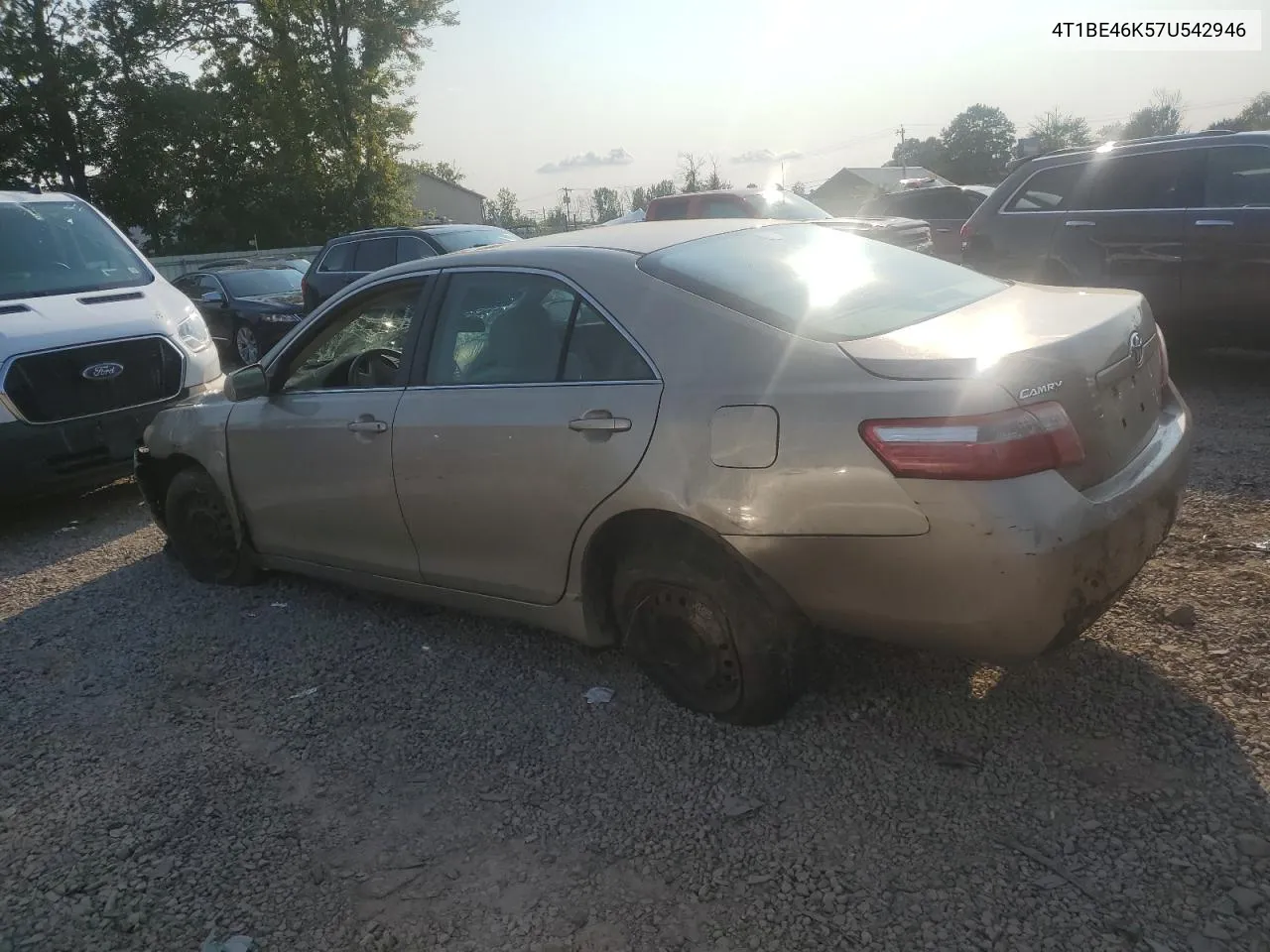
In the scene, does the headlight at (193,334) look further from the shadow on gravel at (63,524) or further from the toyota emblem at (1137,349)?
the toyota emblem at (1137,349)

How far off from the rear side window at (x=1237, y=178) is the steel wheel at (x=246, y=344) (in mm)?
10825

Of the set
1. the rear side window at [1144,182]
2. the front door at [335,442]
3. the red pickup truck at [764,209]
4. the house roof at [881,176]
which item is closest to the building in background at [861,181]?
the house roof at [881,176]

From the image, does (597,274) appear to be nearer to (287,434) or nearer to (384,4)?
(287,434)

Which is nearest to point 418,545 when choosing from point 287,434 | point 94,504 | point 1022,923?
point 287,434

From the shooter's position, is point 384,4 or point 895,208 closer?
point 895,208

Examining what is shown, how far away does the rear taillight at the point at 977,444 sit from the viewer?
8.13 ft

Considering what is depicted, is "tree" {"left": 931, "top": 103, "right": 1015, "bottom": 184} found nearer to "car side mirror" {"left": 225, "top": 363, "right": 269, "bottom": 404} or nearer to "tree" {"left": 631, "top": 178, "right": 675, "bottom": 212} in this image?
"tree" {"left": 631, "top": 178, "right": 675, "bottom": 212}

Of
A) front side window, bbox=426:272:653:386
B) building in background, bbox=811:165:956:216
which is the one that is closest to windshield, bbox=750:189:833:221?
front side window, bbox=426:272:653:386

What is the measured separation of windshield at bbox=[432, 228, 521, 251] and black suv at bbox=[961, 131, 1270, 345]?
5834mm

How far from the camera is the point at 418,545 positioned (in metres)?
3.77

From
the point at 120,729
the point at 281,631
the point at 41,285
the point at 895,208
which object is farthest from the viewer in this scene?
the point at 895,208

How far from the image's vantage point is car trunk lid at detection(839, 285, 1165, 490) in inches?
103

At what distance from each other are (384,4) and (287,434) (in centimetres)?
3428

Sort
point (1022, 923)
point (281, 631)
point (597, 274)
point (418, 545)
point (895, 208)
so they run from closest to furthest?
point (1022, 923), point (597, 274), point (418, 545), point (281, 631), point (895, 208)
